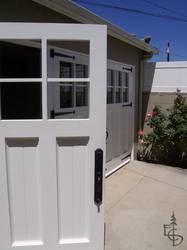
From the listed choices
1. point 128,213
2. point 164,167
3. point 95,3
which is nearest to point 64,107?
point 128,213

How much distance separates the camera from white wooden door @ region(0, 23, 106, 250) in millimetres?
2320

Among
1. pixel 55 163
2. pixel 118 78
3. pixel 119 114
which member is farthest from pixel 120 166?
pixel 55 163

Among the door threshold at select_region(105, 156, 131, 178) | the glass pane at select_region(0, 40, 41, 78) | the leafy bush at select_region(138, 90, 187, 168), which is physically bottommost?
the door threshold at select_region(105, 156, 131, 178)

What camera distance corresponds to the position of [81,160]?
250cm

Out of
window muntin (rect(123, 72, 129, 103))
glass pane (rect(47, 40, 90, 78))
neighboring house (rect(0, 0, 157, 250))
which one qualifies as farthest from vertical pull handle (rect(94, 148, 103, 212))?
window muntin (rect(123, 72, 129, 103))

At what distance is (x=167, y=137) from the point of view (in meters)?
6.30

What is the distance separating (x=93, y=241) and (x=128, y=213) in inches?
53.8

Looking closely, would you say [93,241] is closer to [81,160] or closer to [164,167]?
[81,160]

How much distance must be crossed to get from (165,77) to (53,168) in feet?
15.1

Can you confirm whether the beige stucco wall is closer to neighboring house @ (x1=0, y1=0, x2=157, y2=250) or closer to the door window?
neighboring house @ (x1=0, y1=0, x2=157, y2=250)

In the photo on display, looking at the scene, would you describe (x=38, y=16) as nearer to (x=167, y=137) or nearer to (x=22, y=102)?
(x=22, y=102)

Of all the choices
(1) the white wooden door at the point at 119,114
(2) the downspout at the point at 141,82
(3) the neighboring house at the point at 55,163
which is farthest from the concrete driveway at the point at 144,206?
(2) the downspout at the point at 141,82

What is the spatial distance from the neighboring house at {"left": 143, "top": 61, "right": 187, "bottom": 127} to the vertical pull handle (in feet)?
14.2

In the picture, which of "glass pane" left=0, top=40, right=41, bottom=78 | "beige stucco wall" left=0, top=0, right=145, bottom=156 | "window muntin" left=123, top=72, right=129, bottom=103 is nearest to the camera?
"beige stucco wall" left=0, top=0, right=145, bottom=156
